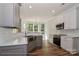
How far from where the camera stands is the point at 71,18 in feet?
5.22

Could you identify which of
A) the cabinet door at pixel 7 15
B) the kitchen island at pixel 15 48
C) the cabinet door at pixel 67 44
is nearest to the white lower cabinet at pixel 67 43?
the cabinet door at pixel 67 44

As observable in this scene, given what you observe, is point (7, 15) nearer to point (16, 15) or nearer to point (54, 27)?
point (16, 15)

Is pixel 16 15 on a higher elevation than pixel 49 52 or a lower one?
higher

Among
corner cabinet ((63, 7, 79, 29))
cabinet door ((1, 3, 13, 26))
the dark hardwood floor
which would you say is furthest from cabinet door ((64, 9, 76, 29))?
cabinet door ((1, 3, 13, 26))

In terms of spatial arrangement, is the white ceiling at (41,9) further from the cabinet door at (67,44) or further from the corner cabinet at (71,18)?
→ the cabinet door at (67,44)

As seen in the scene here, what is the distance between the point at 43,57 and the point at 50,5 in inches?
30.0

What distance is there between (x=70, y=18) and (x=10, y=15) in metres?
0.89

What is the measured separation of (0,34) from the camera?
1.53 meters

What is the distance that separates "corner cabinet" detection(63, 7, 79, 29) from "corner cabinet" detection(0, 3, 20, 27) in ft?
2.37

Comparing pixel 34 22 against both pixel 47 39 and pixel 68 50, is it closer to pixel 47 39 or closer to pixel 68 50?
pixel 47 39

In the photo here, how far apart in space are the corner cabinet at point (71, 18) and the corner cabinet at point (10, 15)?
72 centimetres

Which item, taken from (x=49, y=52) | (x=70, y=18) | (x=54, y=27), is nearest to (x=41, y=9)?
(x=54, y=27)

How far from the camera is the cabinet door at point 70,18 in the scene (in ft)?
5.25

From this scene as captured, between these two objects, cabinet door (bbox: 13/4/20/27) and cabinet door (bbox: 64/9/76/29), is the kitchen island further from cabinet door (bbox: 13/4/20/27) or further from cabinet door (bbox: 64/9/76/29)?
cabinet door (bbox: 64/9/76/29)
